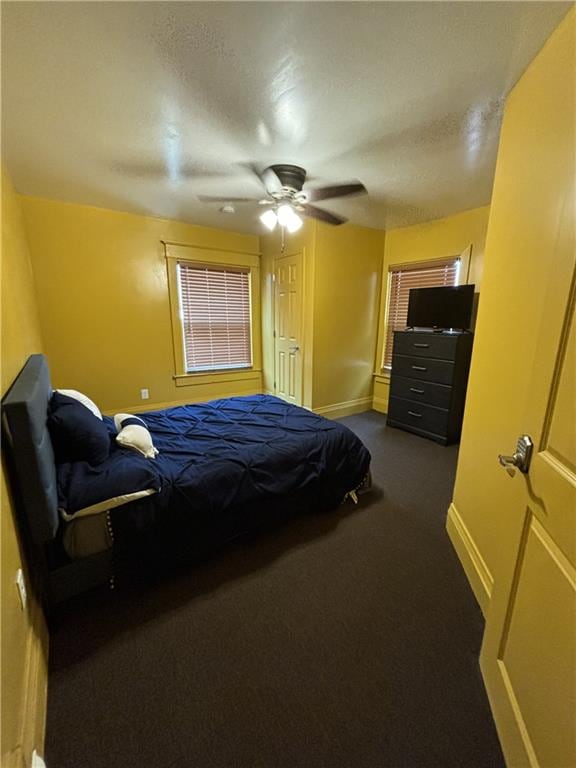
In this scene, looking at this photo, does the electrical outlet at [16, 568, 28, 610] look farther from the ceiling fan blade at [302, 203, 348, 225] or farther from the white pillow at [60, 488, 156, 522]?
the ceiling fan blade at [302, 203, 348, 225]

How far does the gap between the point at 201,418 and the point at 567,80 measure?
263 centimetres

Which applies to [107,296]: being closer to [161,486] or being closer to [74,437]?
[74,437]

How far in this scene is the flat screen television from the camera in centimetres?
316

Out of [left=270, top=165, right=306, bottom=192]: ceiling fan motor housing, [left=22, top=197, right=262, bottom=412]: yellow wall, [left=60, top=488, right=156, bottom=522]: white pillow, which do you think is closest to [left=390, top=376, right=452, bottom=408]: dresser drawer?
[left=270, top=165, right=306, bottom=192]: ceiling fan motor housing

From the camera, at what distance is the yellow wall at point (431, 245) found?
A: 3156 millimetres

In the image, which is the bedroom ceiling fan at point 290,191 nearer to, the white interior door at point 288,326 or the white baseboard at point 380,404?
the white interior door at point 288,326

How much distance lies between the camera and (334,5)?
3.53 ft

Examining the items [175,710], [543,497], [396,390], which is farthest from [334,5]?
[396,390]

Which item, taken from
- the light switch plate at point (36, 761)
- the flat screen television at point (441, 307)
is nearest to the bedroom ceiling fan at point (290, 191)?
the flat screen television at point (441, 307)

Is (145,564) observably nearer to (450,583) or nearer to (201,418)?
(201,418)

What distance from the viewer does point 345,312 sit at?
12.9 ft

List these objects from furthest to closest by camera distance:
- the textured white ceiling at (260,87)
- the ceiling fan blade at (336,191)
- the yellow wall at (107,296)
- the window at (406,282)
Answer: the window at (406,282) < the yellow wall at (107,296) < the ceiling fan blade at (336,191) < the textured white ceiling at (260,87)

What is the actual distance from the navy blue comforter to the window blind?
65.9 inches

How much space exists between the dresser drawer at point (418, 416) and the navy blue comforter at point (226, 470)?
1.42 m
